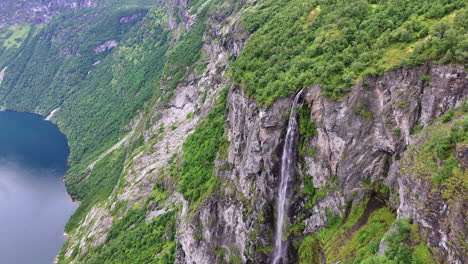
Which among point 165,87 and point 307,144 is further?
point 165,87

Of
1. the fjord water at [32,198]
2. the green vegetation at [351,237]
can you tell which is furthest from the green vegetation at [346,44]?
the fjord water at [32,198]

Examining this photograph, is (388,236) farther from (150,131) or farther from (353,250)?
(150,131)

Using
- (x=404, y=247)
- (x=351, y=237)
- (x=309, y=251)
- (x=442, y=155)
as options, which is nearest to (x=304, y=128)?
(x=351, y=237)

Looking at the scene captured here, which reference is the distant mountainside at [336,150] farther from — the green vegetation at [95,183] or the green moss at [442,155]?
the green vegetation at [95,183]

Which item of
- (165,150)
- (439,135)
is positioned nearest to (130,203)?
(165,150)

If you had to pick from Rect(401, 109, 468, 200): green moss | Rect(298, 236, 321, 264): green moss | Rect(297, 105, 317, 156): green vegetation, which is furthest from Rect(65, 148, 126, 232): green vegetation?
Rect(401, 109, 468, 200): green moss

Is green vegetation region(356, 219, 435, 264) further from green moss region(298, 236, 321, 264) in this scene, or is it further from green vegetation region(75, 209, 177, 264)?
green vegetation region(75, 209, 177, 264)
